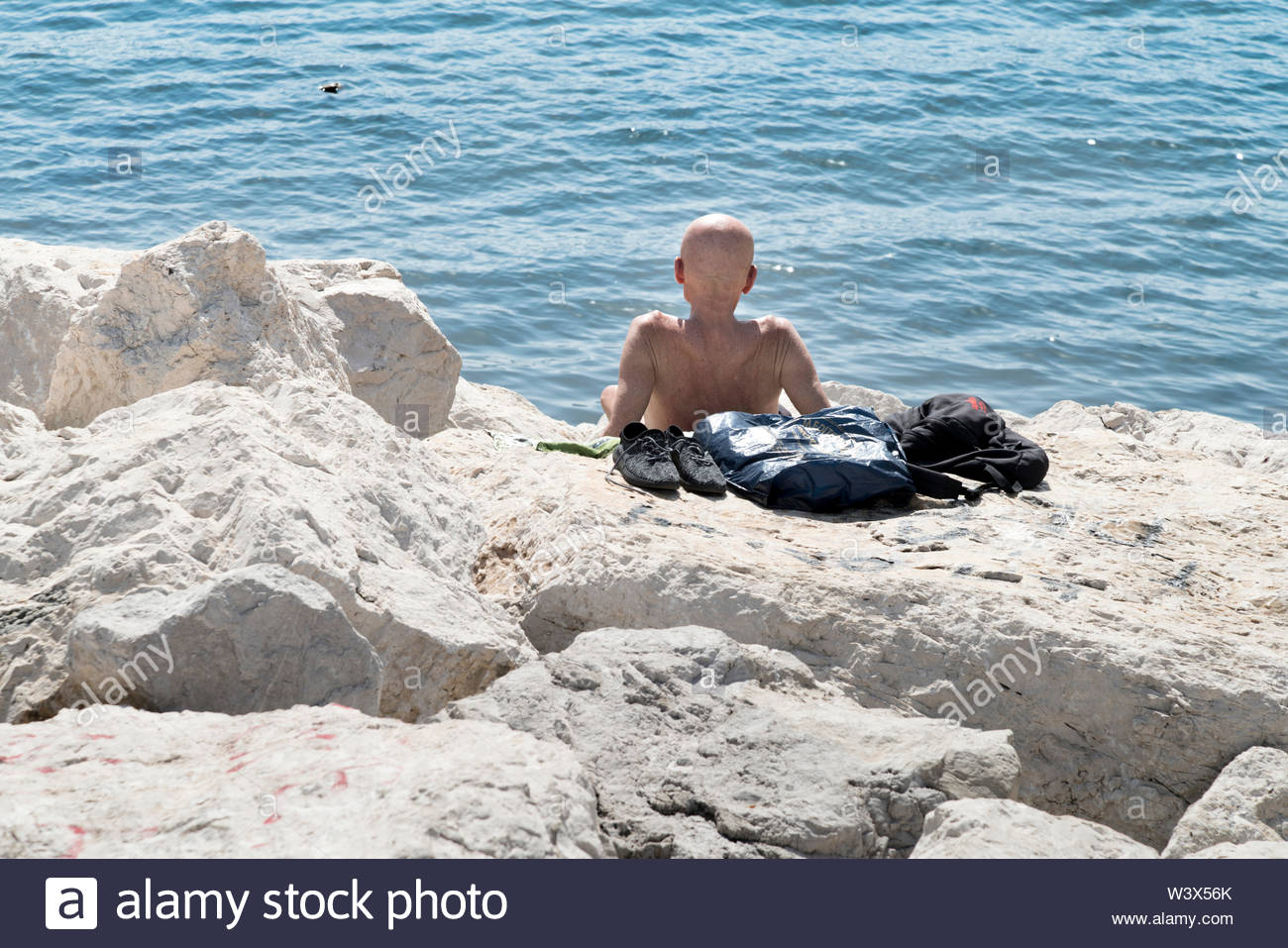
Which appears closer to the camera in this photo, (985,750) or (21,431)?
(985,750)

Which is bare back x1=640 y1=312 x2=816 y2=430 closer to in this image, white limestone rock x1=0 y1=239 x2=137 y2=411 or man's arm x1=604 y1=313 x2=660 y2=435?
man's arm x1=604 y1=313 x2=660 y2=435

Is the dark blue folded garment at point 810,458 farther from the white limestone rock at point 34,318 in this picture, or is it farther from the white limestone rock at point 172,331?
the white limestone rock at point 34,318

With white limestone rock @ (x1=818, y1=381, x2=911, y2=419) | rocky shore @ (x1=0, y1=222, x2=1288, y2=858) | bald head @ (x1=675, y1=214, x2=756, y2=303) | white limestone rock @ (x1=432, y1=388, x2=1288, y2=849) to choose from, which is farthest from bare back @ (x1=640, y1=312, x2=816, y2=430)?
white limestone rock @ (x1=818, y1=381, x2=911, y2=419)

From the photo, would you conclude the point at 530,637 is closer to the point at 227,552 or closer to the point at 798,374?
the point at 227,552

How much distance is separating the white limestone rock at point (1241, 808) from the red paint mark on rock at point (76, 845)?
2141mm

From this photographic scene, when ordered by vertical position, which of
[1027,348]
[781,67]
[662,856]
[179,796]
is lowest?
[1027,348]

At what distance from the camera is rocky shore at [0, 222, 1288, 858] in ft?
6.93

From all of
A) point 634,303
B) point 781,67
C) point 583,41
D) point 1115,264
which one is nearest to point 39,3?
point 583,41

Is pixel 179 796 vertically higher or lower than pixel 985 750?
higher

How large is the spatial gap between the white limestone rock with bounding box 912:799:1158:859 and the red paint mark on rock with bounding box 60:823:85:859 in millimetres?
1392

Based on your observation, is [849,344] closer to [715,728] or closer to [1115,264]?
[1115,264]

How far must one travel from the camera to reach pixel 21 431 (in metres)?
3.88

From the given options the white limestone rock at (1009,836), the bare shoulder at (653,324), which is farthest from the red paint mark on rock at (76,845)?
the bare shoulder at (653,324)

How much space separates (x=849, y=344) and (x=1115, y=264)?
320 centimetres
